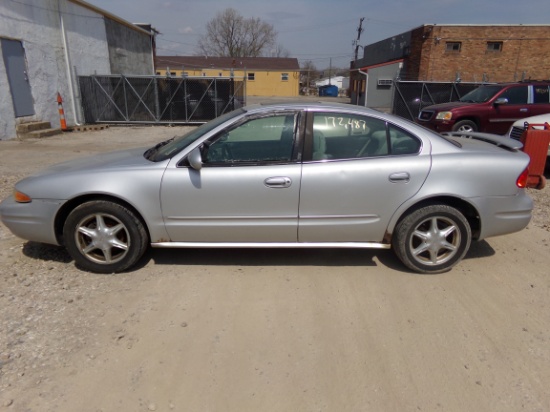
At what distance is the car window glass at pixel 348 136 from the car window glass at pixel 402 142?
7 centimetres

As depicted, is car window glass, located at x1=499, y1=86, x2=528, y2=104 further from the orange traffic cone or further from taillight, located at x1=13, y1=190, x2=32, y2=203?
the orange traffic cone

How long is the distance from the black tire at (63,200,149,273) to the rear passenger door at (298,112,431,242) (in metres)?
1.50

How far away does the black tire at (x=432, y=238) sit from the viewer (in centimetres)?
342

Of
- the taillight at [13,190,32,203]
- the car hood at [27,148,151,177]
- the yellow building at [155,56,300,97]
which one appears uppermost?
the yellow building at [155,56,300,97]

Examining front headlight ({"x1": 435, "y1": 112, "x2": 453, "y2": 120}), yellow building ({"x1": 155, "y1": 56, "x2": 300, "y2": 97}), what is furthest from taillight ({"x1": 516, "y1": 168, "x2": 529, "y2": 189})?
yellow building ({"x1": 155, "y1": 56, "x2": 300, "y2": 97})

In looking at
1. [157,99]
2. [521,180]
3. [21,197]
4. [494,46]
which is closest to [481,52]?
[494,46]

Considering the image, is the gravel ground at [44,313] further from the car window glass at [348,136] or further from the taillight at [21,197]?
the car window glass at [348,136]

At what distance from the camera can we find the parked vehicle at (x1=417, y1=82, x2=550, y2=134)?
34.3 ft

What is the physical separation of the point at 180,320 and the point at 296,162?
1601mm

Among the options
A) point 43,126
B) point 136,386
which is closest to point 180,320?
point 136,386

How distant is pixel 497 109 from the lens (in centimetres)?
1058

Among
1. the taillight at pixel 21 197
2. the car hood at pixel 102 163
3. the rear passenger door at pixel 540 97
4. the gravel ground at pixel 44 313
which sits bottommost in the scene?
the gravel ground at pixel 44 313

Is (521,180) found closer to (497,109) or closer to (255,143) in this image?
(255,143)

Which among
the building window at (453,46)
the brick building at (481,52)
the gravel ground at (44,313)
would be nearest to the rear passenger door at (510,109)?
the gravel ground at (44,313)
